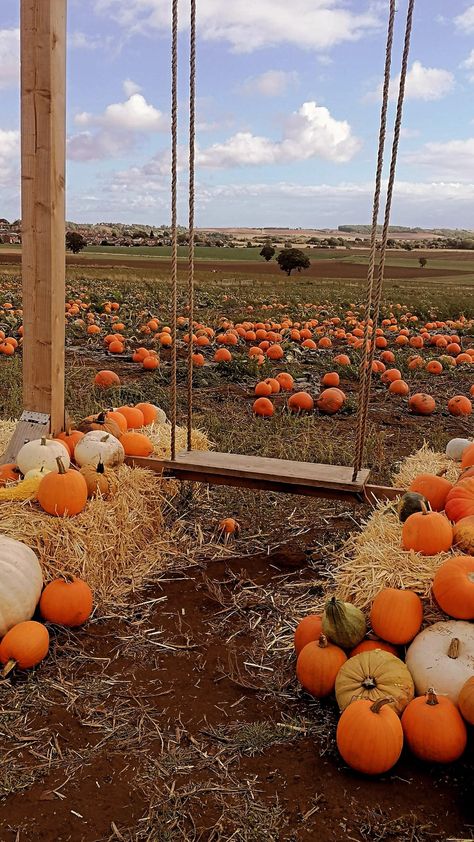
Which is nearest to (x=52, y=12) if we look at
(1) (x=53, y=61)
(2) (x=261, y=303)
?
(1) (x=53, y=61)

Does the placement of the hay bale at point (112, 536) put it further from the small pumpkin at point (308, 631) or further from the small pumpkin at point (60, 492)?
the small pumpkin at point (308, 631)

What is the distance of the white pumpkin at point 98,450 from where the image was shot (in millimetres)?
5152

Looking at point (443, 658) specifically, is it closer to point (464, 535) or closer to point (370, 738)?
point (370, 738)

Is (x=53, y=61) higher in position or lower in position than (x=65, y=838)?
higher

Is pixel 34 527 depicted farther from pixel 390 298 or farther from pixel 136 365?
pixel 390 298

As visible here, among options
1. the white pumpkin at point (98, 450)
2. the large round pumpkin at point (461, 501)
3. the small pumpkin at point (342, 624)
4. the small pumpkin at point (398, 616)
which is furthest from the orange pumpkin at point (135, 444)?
the small pumpkin at point (398, 616)

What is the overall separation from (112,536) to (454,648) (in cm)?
230

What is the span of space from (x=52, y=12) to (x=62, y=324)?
2.08 m

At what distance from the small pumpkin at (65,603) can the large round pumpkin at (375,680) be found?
1.54 m

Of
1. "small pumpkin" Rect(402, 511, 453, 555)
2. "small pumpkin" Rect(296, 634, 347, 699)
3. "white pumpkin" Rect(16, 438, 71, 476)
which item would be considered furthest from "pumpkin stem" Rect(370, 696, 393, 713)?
"white pumpkin" Rect(16, 438, 71, 476)

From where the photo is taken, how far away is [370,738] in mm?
3035

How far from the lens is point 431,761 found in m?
3.15

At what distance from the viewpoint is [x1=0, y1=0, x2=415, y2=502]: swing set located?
506cm

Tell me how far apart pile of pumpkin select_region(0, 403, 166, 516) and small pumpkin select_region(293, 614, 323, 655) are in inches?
64.3
